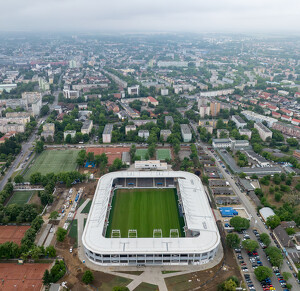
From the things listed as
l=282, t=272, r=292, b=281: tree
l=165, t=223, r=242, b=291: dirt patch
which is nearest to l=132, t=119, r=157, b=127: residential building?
l=165, t=223, r=242, b=291: dirt patch

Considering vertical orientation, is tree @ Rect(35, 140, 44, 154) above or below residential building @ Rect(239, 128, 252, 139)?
below

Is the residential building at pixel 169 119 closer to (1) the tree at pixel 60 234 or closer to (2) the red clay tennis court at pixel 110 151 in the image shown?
(2) the red clay tennis court at pixel 110 151

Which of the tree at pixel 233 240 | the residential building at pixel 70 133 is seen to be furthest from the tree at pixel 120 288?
the residential building at pixel 70 133

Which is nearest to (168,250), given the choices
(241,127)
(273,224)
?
(273,224)

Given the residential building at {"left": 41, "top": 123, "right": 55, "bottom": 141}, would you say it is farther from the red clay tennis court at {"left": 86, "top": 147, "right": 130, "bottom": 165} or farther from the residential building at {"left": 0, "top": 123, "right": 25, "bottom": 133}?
the red clay tennis court at {"left": 86, "top": 147, "right": 130, "bottom": 165}

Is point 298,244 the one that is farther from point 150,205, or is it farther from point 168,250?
point 150,205

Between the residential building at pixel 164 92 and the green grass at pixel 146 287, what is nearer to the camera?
the green grass at pixel 146 287

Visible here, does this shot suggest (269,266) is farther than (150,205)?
No
